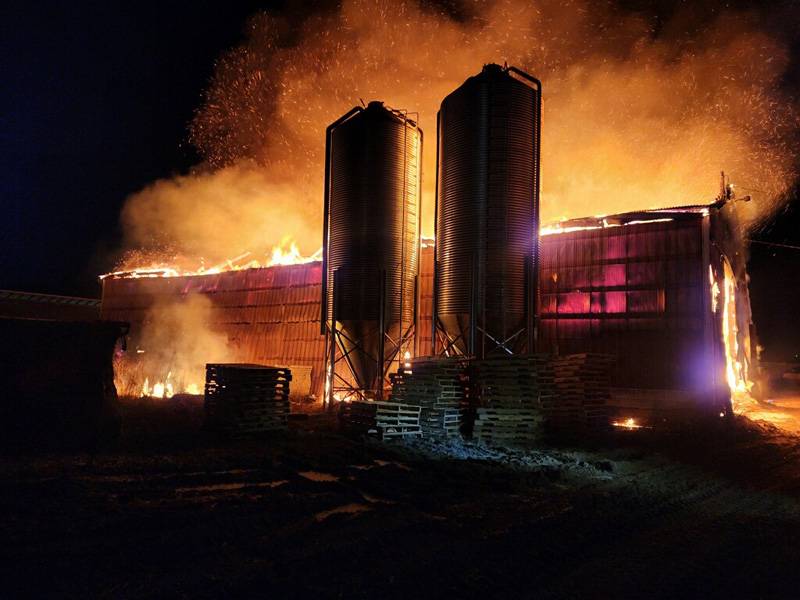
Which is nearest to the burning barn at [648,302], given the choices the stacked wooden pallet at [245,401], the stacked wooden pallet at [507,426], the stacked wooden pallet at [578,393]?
the stacked wooden pallet at [578,393]

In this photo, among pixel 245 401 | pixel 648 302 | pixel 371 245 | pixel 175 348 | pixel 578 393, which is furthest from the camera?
pixel 175 348

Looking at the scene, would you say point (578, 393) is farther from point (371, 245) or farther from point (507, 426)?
point (371, 245)

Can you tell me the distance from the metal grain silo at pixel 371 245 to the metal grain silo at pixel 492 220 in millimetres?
1899

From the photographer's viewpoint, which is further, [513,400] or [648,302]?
[648,302]

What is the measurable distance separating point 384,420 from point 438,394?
1.48 meters

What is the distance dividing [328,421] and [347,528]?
9965 mm

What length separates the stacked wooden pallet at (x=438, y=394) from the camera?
13930 millimetres

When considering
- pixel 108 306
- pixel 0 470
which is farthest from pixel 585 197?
pixel 108 306

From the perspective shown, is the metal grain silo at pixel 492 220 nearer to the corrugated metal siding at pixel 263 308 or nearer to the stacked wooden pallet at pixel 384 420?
the stacked wooden pallet at pixel 384 420

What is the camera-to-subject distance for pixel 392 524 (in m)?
6.63

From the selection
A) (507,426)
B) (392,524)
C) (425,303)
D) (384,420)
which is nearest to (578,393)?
(507,426)

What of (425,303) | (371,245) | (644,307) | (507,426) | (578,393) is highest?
(371,245)

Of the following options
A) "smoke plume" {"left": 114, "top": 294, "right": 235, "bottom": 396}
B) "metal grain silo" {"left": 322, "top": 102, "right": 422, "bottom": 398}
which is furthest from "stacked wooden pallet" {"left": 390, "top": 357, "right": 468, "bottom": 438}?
"smoke plume" {"left": 114, "top": 294, "right": 235, "bottom": 396}

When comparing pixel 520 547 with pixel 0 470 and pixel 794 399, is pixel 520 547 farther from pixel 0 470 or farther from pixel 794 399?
pixel 794 399
